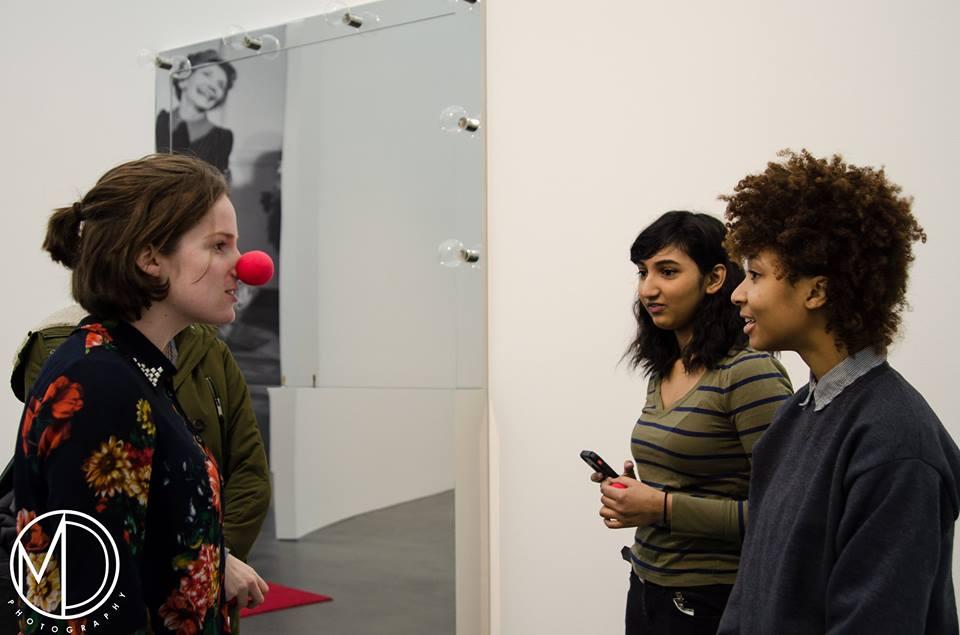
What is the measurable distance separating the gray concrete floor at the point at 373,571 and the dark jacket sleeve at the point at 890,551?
2094 mm

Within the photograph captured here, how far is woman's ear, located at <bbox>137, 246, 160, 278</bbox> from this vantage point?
138cm

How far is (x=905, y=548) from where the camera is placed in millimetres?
1231

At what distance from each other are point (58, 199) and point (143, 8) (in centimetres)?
94

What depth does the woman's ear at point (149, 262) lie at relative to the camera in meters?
1.38

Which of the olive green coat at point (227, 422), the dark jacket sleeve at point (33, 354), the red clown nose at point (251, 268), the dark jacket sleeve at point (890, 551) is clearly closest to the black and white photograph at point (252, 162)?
the olive green coat at point (227, 422)

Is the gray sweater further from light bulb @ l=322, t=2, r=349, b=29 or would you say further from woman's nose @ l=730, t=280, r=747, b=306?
light bulb @ l=322, t=2, r=349, b=29

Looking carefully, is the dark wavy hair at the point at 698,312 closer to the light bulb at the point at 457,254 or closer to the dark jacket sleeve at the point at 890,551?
the dark jacket sleeve at the point at 890,551

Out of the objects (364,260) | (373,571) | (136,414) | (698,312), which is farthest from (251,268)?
(373,571)

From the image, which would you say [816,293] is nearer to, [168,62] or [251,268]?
[251,268]

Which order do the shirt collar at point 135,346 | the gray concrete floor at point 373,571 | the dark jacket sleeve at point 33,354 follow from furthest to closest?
the gray concrete floor at point 373,571, the dark jacket sleeve at point 33,354, the shirt collar at point 135,346

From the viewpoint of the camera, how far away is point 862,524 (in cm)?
127

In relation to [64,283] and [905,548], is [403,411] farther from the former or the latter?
[905,548]

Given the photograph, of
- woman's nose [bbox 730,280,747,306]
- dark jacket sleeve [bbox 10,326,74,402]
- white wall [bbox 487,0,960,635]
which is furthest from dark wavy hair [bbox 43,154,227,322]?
white wall [bbox 487,0,960,635]

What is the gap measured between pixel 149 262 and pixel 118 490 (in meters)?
0.34
